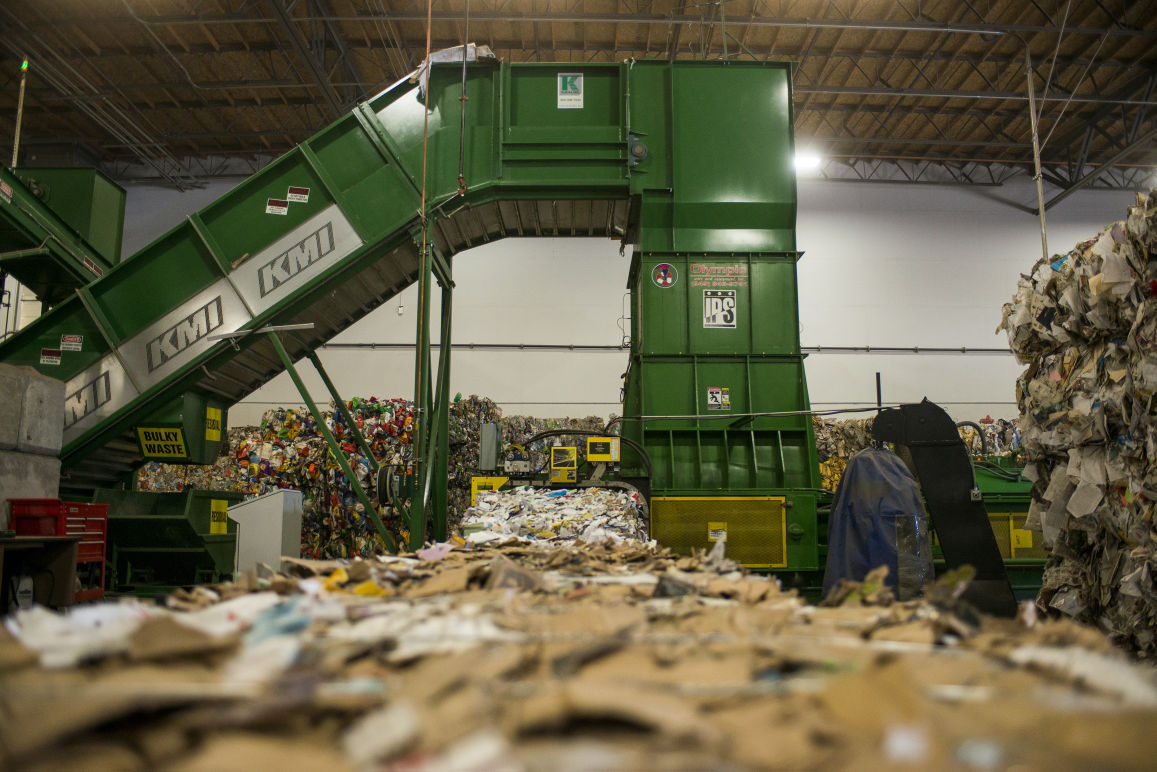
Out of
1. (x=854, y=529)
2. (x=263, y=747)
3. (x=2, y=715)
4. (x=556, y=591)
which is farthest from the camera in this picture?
(x=854, y=529)

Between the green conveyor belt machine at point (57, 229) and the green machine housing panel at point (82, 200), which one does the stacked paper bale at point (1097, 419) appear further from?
the green machine housing panel at point (82, 200)

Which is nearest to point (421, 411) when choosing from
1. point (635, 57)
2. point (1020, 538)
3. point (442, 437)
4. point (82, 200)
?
point (442, 437)

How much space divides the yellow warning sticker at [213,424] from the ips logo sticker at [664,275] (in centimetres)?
386

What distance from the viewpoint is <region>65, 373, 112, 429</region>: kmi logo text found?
5527 mm

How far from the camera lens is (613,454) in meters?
5.68

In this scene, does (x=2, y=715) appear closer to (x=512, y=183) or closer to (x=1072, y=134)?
(x=512, y=183)

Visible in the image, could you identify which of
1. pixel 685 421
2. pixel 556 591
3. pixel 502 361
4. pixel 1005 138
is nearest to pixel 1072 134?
pixel 1005 138

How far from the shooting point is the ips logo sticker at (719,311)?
6.16m

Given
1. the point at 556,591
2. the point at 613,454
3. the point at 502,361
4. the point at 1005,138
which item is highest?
the point at 1005,138

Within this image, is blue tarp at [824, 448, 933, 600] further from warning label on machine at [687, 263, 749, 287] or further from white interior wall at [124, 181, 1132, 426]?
white interior wall at [124, 181, 1132, 426]

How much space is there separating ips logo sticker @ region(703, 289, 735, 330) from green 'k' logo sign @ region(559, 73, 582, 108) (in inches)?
79.4

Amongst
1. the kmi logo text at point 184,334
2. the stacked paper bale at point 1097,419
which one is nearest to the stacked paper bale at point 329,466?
the kmi logo text at point 184,334

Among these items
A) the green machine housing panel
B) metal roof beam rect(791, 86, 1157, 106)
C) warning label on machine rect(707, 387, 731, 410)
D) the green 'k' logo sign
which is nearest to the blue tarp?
warning label on machine rect(707, 387, 731, 410)

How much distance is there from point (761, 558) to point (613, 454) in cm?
139
